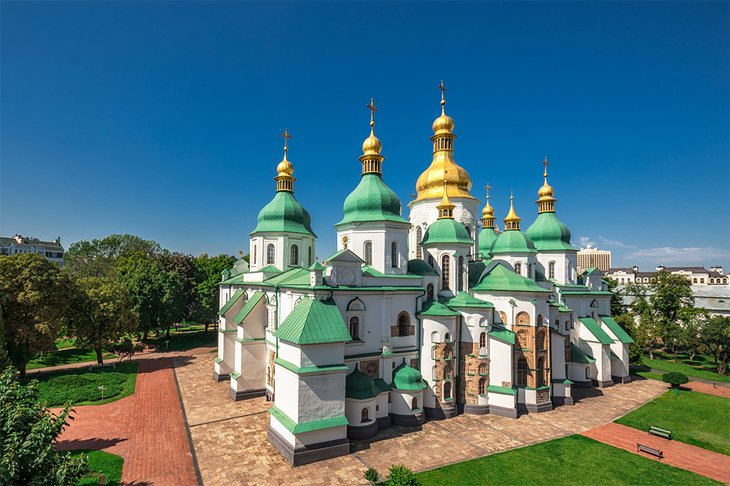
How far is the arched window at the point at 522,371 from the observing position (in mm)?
23500

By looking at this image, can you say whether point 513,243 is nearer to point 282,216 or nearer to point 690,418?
point 690,418

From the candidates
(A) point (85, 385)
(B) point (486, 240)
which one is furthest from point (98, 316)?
(B) point (486, 240)

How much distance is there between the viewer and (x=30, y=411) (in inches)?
375

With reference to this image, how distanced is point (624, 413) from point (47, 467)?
3050 centimetres

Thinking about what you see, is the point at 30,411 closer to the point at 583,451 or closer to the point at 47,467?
the point at 47,467

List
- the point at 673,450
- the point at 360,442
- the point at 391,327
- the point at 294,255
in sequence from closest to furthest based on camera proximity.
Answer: the point at 360,442 → the point at 673,450 → the point at 391,327 → the point at 294,255

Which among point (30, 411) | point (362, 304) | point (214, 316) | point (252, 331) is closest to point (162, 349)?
point (214, 316)

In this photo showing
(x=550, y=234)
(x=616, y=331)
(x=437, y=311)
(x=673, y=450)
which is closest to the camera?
(x=673, y=450)

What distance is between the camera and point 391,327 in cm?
2202

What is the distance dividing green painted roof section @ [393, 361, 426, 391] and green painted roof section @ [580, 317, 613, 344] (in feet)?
59.8

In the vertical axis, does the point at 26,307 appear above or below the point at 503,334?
above

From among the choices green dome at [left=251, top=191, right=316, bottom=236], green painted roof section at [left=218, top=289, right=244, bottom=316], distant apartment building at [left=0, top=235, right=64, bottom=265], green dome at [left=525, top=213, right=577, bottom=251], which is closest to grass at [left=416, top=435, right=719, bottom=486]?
green dome at [left=525, top=213, right=577, bottom=251]

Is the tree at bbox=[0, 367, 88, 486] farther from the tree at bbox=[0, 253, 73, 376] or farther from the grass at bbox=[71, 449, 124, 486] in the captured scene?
the tree at bbox=[0, 253, 73, 376]

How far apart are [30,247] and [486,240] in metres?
99.4
